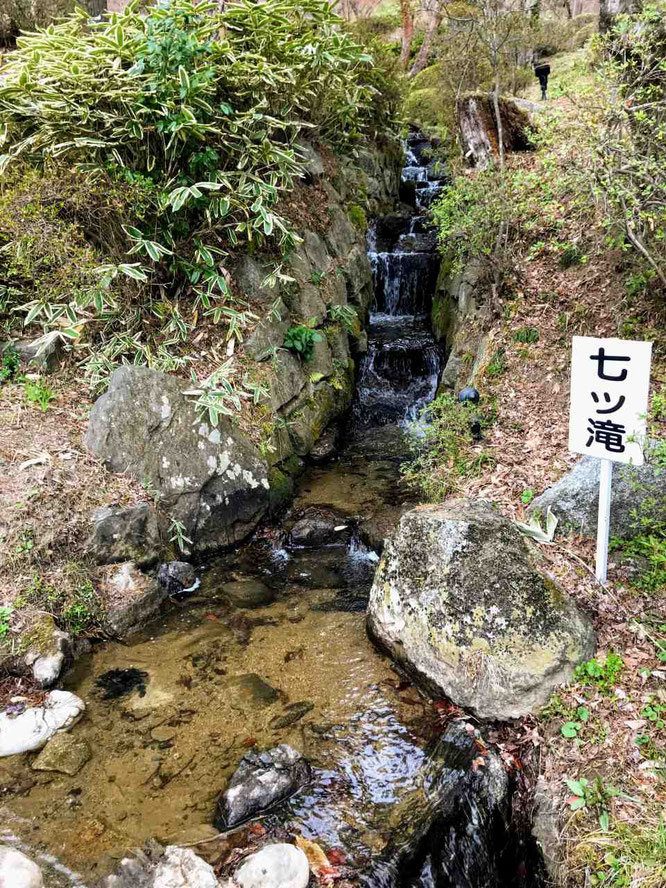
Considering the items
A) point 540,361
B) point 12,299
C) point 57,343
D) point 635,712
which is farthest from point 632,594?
point 12,299

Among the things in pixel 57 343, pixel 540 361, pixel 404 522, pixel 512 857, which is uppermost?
pixel 57 343

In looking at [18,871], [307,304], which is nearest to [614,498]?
[18,871]

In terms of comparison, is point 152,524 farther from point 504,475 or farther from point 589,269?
point 589,269

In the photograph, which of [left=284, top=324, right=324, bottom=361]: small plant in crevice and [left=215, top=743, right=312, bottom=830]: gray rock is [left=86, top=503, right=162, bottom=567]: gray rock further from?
[left=284, top=324, right=324, bottom=361]: small plant in crevice

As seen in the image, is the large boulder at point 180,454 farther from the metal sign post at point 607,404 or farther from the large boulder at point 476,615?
the metal sign post at point 607,404

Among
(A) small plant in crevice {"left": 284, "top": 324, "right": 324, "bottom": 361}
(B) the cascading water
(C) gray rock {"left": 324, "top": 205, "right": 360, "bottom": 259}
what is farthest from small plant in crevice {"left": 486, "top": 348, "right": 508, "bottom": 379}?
(C) gray rock {"left": 324, "top": 205, "right": 360, "bottom": 259}

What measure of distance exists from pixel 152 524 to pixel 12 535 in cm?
123

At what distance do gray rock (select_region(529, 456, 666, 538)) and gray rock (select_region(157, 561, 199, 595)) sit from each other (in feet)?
11.3

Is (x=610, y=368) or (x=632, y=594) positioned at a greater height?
(x=610, y=368)

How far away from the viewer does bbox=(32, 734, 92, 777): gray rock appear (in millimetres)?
3629

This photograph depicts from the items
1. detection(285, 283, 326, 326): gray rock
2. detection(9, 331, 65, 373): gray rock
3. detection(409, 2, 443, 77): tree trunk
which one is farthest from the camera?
detection(409, 2, 443, 77): tree trunk

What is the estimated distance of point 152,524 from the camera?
5559 millimetres

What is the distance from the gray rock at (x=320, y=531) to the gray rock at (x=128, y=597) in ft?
5.46

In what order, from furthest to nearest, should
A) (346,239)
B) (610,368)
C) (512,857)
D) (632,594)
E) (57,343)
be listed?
(346,239) → (57,343) → (632,594) → (610,368) → (512,857)
